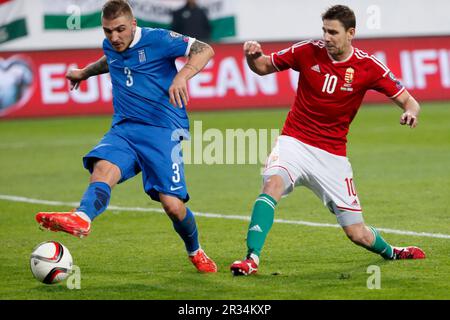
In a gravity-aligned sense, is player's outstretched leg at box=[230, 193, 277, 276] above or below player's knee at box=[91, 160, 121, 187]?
below

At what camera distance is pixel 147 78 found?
8180 mm

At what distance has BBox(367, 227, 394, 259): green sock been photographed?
841cm

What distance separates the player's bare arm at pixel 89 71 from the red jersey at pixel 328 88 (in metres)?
1.45

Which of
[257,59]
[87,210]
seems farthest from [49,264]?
[257,59]

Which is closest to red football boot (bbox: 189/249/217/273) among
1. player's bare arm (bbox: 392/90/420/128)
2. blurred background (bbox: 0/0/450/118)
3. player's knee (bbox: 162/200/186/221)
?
player's knee (bbox: 162/200/186/221)

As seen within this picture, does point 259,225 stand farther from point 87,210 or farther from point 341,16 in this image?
point 341,16

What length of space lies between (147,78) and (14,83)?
13.4m

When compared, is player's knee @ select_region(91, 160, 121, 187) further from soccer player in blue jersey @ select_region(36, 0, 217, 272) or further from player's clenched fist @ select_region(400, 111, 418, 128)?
player's clenched fist @ select_region(400, 111, 418, 128)

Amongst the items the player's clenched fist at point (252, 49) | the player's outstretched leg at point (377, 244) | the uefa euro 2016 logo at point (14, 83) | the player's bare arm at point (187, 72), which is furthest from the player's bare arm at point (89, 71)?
the uefa euro 2016 logo at point (14, 83)

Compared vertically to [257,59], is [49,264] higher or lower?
lower

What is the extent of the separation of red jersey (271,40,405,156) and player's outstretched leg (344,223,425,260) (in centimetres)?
64

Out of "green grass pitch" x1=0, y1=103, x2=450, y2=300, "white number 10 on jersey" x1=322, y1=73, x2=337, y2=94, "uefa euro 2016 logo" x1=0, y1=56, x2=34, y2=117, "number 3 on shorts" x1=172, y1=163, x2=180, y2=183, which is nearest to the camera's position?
"green grass pitch" x1=0, y1=103, x2=450, y2=300

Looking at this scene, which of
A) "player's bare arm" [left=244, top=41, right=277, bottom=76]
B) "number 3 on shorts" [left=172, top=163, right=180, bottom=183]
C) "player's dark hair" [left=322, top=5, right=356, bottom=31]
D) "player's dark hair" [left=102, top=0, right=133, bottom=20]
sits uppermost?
"player's dark hair" [left=102, top=0, right=133, bottom=20]
